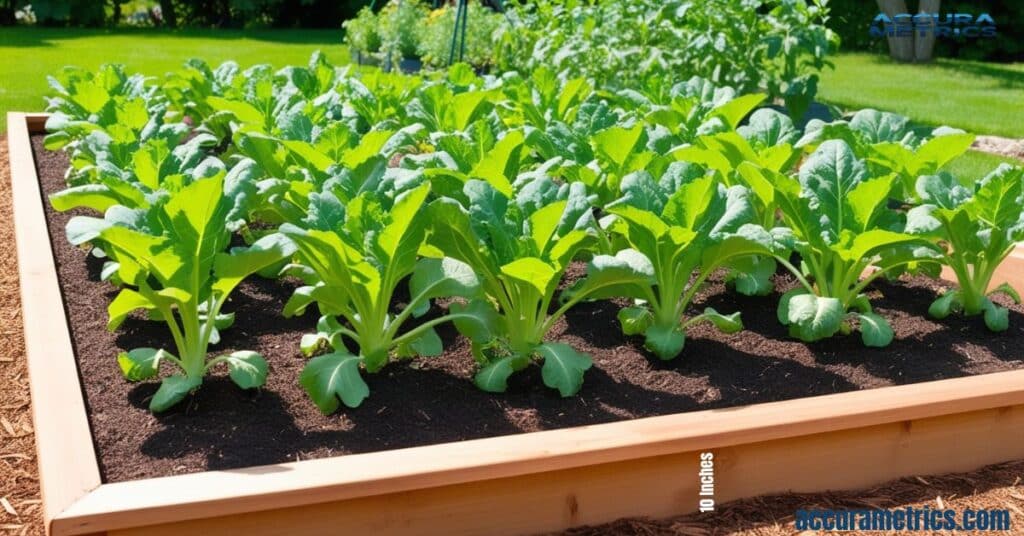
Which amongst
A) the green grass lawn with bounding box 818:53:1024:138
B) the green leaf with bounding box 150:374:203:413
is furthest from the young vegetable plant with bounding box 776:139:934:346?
the green grass lawn with bounding box 818:53:1024:138

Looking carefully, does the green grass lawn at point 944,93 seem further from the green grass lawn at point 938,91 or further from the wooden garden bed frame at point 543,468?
the wooden garden bed frame at point 543,468

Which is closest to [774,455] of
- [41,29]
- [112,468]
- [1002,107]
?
[112,468]

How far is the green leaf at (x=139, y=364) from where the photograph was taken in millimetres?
2748

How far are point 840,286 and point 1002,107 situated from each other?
7064 mm

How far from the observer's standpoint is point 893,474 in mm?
2809

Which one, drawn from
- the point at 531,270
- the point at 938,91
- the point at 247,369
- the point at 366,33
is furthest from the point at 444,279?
the point at 366,33

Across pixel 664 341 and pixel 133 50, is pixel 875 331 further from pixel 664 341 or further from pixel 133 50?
pixel 133 50

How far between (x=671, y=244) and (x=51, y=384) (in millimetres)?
1701

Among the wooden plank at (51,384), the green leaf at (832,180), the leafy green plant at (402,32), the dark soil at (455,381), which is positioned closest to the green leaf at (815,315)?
the dark soil at (455,381)

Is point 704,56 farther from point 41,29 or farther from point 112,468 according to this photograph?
point 41,29

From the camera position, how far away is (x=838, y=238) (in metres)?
3.18

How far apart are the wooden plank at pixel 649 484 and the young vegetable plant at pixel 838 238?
0.41 m

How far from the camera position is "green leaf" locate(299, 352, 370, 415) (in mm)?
2666

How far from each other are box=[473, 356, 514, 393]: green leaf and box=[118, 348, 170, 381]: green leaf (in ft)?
2.74
